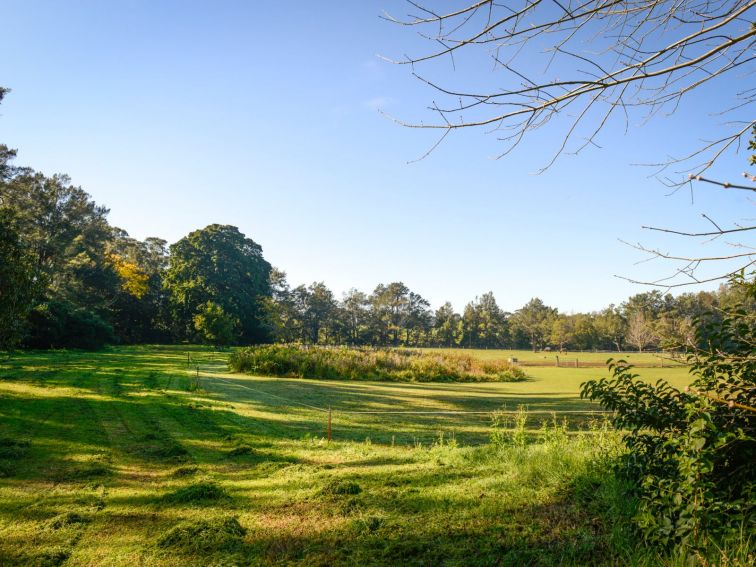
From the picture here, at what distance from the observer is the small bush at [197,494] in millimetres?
4789

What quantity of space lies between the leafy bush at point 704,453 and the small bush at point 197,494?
13.5ft

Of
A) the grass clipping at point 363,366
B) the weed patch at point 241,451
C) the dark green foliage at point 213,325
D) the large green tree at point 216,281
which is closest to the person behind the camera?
the weed patch at point 241,451

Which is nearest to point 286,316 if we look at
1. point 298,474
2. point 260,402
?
point 260,402

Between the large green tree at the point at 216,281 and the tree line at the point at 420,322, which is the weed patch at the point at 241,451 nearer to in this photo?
the large green tree at the point at 216,281

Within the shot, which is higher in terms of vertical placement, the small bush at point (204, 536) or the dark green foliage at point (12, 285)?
the dark green foliage at point (12, 285)

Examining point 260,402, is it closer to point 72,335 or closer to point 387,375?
point 387,375

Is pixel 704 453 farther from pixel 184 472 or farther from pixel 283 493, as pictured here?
pixel 184 472

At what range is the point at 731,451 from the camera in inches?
113

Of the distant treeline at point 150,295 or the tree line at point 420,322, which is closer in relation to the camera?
the distant treeline at point 150,295

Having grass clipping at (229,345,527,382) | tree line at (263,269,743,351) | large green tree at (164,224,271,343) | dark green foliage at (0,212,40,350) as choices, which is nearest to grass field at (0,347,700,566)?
dark green foliage at (0,212,40,350)

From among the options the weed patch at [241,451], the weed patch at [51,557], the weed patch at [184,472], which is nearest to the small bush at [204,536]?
the weed patch at [51,557]

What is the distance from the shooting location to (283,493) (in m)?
4.93

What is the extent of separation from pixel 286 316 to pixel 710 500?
208 feet

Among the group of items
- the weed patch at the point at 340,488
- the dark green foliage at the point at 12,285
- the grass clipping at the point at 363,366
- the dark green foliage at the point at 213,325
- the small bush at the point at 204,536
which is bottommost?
the grass clipping at the point at 363,366
